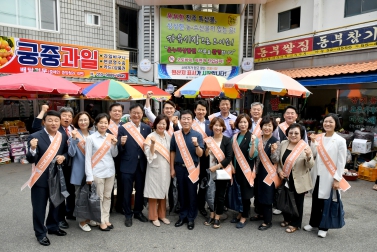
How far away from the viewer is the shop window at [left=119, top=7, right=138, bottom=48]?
39.3ft

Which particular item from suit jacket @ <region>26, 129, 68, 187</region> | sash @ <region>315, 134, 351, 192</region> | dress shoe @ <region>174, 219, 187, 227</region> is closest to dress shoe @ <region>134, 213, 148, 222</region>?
dress shoe @ <region>174, 219, 187, 227</region>

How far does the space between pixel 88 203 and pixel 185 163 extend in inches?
57.8

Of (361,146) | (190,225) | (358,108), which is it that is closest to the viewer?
(190,225)

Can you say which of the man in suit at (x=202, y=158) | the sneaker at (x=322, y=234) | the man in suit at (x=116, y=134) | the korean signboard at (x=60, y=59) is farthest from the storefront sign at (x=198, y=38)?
the sneaker at (x=322, y=234)

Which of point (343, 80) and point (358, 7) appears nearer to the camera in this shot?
point (343, 80)

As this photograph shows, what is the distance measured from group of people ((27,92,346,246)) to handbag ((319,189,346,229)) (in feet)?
0.40

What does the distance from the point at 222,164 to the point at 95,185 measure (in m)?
1.83

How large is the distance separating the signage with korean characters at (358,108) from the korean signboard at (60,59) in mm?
7762

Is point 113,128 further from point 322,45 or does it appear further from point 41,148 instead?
point 322,45

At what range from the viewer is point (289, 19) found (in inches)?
434

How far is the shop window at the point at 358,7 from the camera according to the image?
8.58 metres

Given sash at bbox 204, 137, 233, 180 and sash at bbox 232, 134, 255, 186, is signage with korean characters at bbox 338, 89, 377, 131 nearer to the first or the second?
sash at bbox 232, 134, 255, 186

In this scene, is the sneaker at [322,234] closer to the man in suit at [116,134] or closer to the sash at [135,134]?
the sash at [135,134]

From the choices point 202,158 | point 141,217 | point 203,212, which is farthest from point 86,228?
point 202,158
